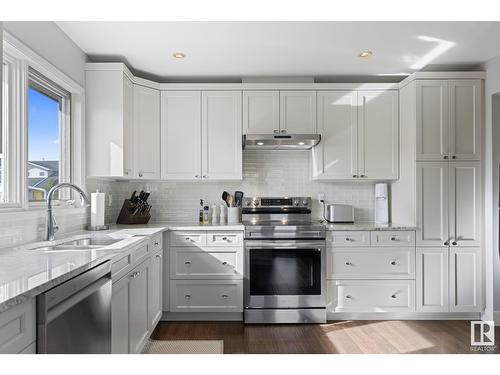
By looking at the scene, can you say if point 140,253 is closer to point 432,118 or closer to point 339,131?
point 339,131

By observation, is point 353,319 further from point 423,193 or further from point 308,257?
point 423,193

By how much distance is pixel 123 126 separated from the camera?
3.18m

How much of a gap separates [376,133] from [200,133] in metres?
1.85

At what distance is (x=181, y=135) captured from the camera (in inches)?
143

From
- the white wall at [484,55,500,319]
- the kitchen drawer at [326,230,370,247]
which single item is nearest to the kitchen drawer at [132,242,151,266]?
the kitchen drawer at [326,230,370,247]

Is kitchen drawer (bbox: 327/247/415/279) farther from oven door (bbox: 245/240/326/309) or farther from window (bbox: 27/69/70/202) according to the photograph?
window (bbox: 27/69/70/202)

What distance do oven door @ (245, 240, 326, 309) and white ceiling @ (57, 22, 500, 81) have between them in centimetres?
173

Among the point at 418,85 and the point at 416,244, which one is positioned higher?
the point at 418,85

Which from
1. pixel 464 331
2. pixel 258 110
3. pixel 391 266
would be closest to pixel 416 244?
pixel 391 266

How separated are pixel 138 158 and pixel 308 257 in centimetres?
194

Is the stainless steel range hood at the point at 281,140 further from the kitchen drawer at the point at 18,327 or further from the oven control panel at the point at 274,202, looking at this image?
the kitchen drawer at the point at 18,327

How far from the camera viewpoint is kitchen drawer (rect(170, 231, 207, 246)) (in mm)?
3311

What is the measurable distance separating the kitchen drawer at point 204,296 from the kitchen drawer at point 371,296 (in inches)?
36.7

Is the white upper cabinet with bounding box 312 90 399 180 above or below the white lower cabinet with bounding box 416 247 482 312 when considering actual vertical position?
above
